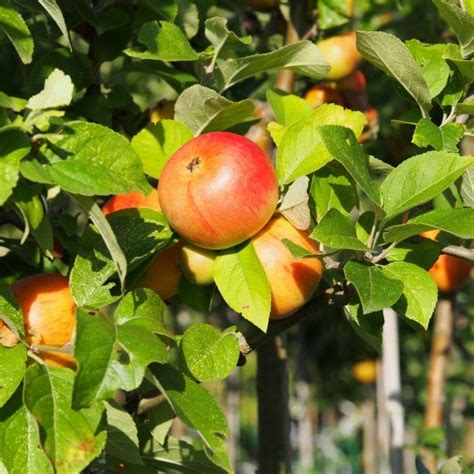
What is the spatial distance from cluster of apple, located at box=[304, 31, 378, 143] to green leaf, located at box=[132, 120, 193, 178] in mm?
483

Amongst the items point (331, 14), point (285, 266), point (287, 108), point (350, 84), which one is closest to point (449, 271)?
point (350, 84)

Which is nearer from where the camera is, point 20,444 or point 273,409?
point 20,444

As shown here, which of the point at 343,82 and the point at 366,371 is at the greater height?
the point at 343,82

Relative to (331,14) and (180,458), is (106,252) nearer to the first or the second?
(180,458)

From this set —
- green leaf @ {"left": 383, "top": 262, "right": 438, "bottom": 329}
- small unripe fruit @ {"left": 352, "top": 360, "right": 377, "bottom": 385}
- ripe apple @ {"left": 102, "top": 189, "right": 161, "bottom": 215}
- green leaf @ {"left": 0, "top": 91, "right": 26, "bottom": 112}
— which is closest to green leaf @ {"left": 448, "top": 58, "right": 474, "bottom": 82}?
green leaf @ {"left": 383, "top": 262, "right": 438, "bottom": 329}

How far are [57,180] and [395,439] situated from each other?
4.47 feet

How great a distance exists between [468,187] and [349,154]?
173 mm

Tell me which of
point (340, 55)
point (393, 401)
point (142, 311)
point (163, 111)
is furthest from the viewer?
point (393, 401)

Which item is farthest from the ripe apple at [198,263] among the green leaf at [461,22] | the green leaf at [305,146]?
the green leaf at [461,22]

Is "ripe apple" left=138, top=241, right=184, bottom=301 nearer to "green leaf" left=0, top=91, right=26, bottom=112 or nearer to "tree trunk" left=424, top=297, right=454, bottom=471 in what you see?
"green leaf" left=0, top=91, right=26, bottom=112

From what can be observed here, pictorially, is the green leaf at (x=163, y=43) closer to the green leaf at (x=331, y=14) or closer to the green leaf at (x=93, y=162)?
the green leaf at (x=93, y=162)

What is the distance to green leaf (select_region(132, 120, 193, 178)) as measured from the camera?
0.93m

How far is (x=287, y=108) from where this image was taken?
1.03 meters

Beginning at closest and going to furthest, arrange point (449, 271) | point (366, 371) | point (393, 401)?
point (449, 271), point (393, 401), point (366, 371)
